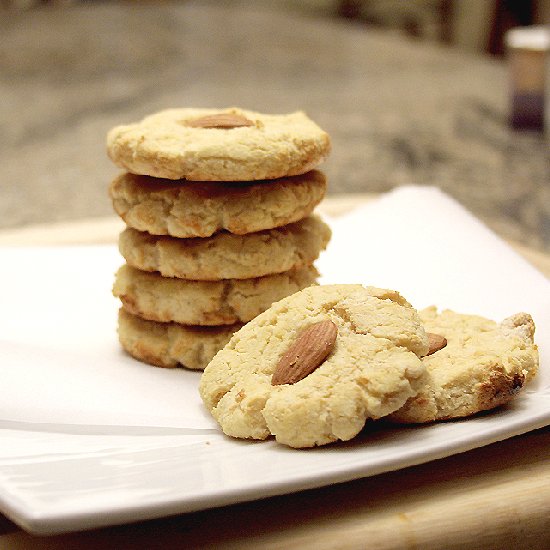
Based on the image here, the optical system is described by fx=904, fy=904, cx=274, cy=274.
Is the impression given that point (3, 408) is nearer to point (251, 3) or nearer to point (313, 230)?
point (313, 230)

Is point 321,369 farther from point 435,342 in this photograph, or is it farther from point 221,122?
point 221,122

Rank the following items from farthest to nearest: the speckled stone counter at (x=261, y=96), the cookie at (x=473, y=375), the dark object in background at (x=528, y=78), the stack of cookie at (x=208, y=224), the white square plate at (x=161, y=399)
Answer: the dark object in background at (x=528, y=78) → the speckled stone counter at (x=261, y=96) → the stack of cookie at (x=208, y=224) → the cookie at (x=473, y=375) → the white square plate at (x=161, y=399)

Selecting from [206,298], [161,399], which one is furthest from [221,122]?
[161,399]

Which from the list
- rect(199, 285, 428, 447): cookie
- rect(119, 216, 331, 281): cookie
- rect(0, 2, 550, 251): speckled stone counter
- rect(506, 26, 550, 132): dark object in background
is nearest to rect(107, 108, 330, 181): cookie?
rect(119, 216, 331, 281): cookie

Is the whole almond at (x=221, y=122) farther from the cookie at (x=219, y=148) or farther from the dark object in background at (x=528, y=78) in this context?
the dark object in background at (x=528, y=78)

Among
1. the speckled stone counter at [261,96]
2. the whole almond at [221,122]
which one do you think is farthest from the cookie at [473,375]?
the speckled stone counter at [261,96]

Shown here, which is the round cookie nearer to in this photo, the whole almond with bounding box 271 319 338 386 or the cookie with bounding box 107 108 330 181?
the cookie with bounding box 107 108 330 181
